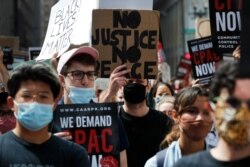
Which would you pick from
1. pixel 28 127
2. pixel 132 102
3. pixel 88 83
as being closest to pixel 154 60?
pixel 132 102

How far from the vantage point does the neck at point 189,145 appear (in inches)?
214

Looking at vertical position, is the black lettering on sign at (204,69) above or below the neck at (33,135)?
above

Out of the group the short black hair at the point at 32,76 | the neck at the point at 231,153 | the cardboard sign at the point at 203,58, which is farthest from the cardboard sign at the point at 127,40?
the neck at the point at 231,153

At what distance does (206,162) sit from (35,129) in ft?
4.03

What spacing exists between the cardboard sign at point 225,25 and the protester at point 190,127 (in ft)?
7.07

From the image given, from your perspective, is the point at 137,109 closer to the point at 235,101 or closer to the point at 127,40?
the point at 127,40

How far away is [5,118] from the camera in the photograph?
641cm

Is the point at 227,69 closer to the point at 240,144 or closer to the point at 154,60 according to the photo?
the point at 240,144

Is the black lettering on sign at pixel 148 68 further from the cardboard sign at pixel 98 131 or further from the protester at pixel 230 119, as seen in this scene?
the protester at pixel 230 119

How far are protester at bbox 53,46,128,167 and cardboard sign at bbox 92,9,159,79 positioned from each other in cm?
75

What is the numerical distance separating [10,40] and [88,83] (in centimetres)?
433

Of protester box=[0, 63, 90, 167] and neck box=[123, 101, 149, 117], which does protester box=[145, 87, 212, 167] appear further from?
neck box=[123, 101, 149, 117]

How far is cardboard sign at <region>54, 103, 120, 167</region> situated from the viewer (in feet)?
19.8

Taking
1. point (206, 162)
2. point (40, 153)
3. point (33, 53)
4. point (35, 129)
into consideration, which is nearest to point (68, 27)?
point (33, 53)
